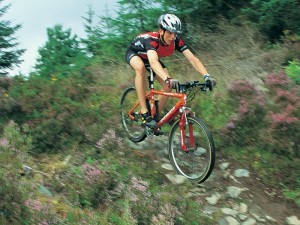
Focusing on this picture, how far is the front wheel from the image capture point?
241 inches

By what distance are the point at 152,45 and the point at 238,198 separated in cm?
252

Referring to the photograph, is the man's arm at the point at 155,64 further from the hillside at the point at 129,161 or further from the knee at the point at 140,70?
the hillside at the point at 129,161

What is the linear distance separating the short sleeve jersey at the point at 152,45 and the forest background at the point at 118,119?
146 centimetres

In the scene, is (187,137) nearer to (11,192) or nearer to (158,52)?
(158,52)

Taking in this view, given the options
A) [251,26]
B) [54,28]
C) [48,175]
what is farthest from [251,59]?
[54,28]

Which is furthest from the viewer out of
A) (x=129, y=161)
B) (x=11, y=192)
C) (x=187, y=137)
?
(x=129, y=161)

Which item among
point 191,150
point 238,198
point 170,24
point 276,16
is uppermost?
point 170,24

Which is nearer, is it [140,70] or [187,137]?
[187,137]

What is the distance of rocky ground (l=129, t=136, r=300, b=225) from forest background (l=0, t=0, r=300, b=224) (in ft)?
0.59

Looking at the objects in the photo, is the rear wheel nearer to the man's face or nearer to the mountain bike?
the mountain bike

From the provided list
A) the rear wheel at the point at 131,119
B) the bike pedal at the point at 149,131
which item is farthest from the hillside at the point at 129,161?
the bike pedal at the point at 149,131

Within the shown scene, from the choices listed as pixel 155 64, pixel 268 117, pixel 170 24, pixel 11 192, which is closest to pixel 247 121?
pixel 268 117

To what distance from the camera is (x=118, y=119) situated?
866 centimetres

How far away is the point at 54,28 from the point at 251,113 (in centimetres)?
1714
